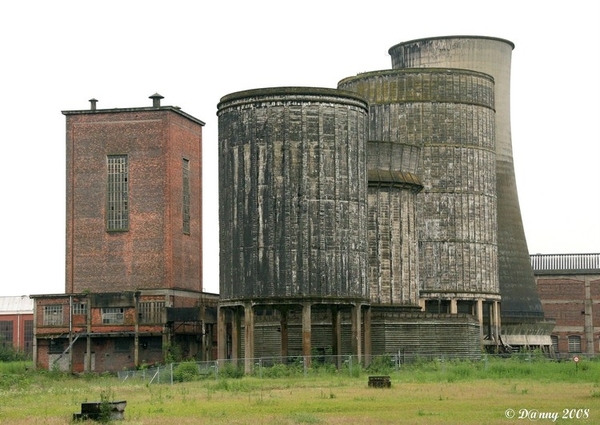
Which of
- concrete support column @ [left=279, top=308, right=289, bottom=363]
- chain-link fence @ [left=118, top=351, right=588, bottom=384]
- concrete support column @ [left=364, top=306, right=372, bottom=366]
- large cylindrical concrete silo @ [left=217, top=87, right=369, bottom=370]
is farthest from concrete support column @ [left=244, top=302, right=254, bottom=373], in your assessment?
concrete support column @ [left=364, top=306, right=372, bottom=366]

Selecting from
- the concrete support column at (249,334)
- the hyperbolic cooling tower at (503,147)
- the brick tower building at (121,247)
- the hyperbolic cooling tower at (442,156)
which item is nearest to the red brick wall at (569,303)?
the hyperbolic cooling tower at (503,147)

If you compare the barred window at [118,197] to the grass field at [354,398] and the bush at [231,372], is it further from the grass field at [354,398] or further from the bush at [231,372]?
the bush at [231,372]

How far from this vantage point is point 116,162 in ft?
236

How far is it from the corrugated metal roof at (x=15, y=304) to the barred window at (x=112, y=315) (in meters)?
37.1

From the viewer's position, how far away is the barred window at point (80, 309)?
228 feet

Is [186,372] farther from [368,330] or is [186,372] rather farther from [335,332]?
[368,330]

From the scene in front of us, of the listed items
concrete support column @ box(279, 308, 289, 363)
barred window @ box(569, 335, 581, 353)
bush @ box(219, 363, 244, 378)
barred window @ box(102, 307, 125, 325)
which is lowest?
bush @ box(219, 363, 244, 378)

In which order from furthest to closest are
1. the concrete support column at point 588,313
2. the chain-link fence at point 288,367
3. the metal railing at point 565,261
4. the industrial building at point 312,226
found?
the metal railing at point 565,261 < the concrete support column at point 588,313 < the industrial building at point 312,226 < the chain-link fence at point 288,367

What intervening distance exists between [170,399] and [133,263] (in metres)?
32.6

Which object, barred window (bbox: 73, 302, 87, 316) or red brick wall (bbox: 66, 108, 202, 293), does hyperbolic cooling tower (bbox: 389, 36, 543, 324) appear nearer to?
red brick wall (bbox: 66, 108, 202, 293)

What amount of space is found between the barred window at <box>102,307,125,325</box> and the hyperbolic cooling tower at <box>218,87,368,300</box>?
55.2 ft

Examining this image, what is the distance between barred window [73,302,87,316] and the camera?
69.5 m

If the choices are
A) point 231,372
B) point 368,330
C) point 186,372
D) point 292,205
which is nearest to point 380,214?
point 368,330

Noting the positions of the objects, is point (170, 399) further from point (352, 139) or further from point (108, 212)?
point (108, 212)
